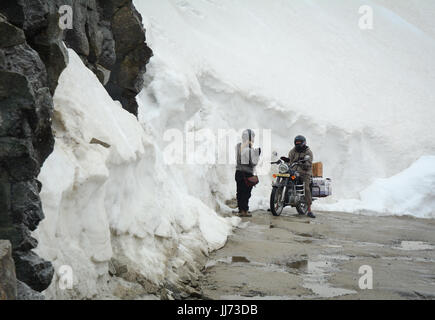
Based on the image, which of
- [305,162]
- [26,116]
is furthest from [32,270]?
[305,162]

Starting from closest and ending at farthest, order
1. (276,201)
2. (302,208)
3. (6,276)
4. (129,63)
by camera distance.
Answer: (6,276), (129,63), (276,201), (302,208)

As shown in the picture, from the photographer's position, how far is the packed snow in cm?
338

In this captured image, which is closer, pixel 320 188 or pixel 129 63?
pixel 129 63

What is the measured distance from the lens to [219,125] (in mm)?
12281

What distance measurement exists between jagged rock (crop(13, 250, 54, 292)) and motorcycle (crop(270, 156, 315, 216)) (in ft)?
24.7

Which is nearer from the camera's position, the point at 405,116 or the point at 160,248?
the point at 160,248

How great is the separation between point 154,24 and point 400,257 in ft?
34.3

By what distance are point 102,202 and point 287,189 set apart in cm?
710

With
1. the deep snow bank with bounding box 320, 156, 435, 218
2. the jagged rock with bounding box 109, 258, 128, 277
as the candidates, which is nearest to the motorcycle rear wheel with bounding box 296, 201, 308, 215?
the deep snow bank with bounding box 320, 156, 435, 218

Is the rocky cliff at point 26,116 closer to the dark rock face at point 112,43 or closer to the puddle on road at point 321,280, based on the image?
the dark rock face at point 112,43

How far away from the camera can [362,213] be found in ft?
37.4

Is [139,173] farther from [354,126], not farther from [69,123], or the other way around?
[354,126]

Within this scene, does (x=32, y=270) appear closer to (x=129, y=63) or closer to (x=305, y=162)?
(x=129, y=63)
